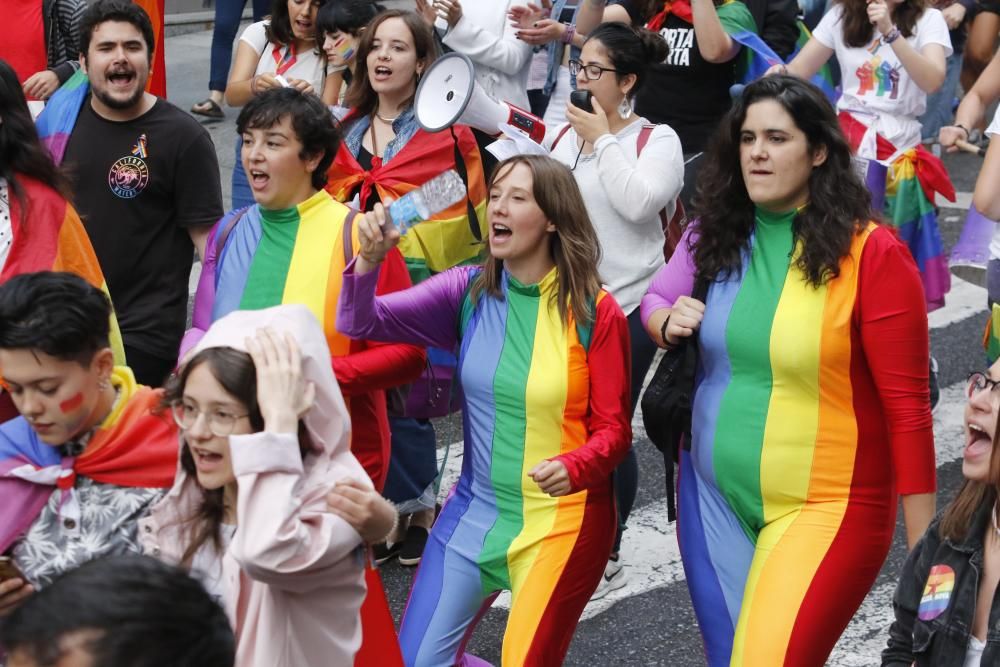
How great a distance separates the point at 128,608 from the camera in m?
2.20

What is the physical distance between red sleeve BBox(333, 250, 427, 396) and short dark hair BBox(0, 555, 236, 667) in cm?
267

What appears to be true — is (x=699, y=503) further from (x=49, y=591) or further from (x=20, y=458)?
(x=49, y=591)

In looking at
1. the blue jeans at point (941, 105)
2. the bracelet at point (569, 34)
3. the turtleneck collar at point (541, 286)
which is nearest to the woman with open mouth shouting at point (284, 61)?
the bracelet at point (569, 34)

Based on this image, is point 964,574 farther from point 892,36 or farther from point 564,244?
point 892,36

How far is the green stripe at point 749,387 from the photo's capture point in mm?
4480

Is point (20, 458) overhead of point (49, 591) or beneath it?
beneath

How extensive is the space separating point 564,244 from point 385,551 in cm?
210

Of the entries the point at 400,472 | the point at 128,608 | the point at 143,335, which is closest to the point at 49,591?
the point at 128,608

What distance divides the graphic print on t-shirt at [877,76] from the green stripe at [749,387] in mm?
3526

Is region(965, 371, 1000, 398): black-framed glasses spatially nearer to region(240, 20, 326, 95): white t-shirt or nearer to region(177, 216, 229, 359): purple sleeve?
region(177, 216, 229, 359): purple sleeve

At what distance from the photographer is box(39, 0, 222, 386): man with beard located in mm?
5879

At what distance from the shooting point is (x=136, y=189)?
19.3ft

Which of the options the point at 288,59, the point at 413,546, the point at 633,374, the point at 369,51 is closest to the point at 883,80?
the point at 633,374

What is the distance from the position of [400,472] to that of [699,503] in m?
2.06
